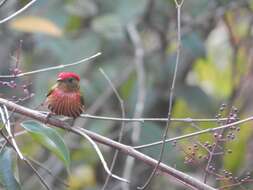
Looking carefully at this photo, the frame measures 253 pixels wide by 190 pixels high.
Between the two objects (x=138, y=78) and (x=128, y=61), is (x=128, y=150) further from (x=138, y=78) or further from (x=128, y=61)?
(x=128, y=61)

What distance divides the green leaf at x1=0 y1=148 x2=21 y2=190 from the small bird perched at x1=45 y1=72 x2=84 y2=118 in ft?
1.37

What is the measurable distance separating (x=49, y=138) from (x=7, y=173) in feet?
0.62

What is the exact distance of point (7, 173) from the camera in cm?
262

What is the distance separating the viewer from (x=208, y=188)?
7.99 ft

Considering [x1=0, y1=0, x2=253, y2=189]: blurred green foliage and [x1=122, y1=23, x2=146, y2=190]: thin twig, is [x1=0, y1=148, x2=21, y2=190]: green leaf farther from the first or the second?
[x1=0, y1=0, x2=253, y2=189]: blurred green foliage

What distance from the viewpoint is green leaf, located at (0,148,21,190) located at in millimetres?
2598

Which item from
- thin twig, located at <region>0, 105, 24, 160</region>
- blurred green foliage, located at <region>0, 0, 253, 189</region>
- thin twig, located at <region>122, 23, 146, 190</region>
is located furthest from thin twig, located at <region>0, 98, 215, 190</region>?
blurred green foliage, located at <region>0, 0, 253, 189</region>

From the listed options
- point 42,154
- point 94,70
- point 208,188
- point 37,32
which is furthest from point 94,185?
point 208,188

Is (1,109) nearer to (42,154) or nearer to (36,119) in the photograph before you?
(36,119)

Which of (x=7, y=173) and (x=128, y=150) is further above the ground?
(x=128, y=150)

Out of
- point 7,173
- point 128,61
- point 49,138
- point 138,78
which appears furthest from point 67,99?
point 128,61

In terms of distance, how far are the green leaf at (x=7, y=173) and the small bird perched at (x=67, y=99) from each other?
0.42 m

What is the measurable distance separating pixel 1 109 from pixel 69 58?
6.73 ft

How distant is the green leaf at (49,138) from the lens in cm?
266
